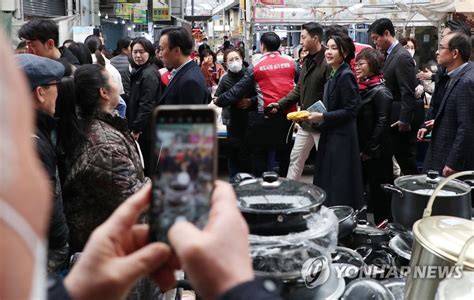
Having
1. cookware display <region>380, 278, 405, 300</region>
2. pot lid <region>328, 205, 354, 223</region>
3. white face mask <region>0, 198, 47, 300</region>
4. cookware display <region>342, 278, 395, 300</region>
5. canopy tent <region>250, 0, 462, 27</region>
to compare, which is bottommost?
cookware display <region>380, 278, 405, 300</region>

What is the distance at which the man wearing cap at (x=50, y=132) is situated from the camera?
2.33m

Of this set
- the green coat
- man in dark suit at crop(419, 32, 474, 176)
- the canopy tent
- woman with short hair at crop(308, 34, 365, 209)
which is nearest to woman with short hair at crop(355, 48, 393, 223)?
the green coat

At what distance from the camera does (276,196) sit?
6.03 feet

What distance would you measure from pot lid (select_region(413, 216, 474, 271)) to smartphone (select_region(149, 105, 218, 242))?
43.2 inches

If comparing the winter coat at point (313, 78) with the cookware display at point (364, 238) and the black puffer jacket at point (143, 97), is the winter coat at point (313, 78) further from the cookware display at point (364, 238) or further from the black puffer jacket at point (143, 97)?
the cookware display at point (364, 238)

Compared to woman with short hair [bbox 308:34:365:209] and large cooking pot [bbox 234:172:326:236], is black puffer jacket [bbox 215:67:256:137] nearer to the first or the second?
woman with short hair [bbox 308:34:365:209]

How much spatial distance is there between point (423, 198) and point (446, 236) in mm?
734

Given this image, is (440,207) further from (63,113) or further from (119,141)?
(63,113)

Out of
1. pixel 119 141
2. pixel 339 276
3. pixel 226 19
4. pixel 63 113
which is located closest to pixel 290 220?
pixel 339 276

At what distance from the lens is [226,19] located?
2541 centimetres

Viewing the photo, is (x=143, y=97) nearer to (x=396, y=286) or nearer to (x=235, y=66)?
(x=235, y=66)

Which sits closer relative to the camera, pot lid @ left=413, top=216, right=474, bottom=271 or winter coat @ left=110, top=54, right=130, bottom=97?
pot lid @ left=413, top=216, right=474, bottom=271

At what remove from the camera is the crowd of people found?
1.90 ft

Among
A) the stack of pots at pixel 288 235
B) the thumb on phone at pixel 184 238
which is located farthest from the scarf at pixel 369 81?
the thumb on phone at pixel 184 238
